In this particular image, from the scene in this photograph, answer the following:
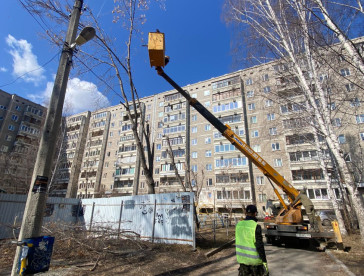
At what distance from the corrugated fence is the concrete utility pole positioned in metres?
5.96

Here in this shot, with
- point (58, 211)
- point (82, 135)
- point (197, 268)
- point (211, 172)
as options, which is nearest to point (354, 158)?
point (211, 172)

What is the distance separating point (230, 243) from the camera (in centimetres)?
1139

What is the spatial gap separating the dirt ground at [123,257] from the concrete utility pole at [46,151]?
3.45m

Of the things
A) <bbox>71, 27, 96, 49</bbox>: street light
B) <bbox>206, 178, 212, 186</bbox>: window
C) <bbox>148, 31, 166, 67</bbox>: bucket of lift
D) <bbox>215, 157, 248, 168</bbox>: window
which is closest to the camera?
<bbox>71, 27, 96, 49</bbox>: street light

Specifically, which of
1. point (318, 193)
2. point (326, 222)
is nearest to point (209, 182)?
point (318, 193)

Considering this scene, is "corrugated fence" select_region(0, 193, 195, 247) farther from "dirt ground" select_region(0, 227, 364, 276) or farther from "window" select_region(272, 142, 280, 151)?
"window" select_region(272, 142, 280, 151)

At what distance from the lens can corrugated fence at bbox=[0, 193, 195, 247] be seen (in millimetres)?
9594

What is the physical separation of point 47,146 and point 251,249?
4256 millimetres

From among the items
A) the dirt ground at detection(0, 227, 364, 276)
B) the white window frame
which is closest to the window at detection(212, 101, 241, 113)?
the white window frame

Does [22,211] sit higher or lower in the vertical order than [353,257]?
higher

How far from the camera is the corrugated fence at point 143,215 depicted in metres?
9.59

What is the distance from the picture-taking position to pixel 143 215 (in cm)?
1097

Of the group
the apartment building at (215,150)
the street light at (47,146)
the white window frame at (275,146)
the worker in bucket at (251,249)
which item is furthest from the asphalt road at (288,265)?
the white window frame at (275,146)

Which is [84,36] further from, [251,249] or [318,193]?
[318,193]
